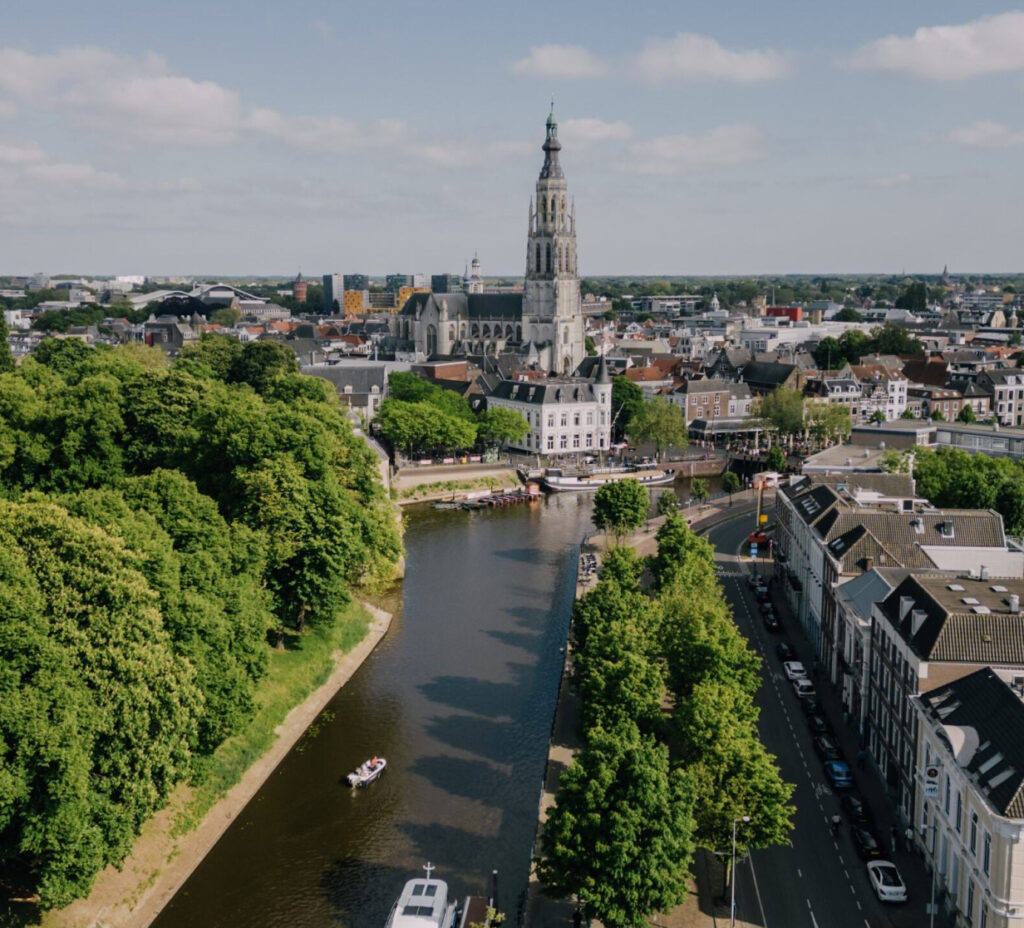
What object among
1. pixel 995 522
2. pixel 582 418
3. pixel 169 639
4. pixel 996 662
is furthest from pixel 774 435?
pixel 169 639

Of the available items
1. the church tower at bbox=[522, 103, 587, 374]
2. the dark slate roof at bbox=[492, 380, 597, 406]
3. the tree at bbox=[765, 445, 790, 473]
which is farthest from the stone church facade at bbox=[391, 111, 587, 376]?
the tree at bbox=[765, 445, 790, 473]

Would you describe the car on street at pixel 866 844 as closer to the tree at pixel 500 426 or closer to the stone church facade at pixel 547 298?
the tree at pixel 500 426

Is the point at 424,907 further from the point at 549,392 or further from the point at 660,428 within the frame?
the point at 549,392

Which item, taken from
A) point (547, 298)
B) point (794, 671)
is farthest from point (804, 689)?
point (547, 298)

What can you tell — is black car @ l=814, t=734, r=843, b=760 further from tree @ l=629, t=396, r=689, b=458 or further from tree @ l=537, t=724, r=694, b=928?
tree @ l=629, t=396, r=689, b=458

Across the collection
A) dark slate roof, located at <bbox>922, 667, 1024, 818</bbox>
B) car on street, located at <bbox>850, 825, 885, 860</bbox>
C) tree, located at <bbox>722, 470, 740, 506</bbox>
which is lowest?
car on street, located at <bbox>850, 825, 885, 860</bbox>

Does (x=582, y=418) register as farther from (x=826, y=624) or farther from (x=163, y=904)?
(x=163, y=904)

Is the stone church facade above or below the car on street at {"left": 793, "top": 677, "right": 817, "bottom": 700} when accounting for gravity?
above
